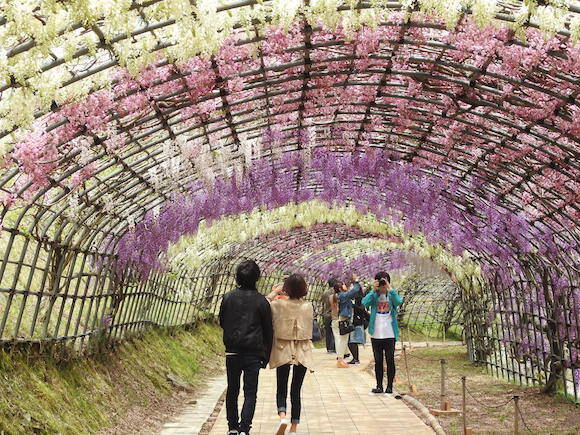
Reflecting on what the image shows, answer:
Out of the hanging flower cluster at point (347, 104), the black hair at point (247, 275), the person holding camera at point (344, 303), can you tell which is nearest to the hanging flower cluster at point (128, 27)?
the hanging flower cluster at point (347, 104)

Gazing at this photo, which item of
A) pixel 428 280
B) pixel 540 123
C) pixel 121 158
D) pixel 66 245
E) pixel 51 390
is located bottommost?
pixel 51 390

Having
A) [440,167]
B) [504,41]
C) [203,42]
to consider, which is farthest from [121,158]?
[440,167]

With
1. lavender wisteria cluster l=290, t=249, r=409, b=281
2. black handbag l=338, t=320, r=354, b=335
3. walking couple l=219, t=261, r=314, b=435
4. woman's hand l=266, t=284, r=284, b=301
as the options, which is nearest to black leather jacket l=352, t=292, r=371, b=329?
black handbag l=338, t=320, r=354, b=335

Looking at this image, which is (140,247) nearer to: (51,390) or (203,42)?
(51,390)

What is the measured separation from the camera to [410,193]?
11.2 meters

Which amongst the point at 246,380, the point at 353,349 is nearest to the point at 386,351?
the point at 246,380

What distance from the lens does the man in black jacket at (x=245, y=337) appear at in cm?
562

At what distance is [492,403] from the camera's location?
33.1ft

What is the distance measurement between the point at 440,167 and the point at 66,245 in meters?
4.93

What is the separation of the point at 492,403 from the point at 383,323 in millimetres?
2353

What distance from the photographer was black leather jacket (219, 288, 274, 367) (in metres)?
5.62

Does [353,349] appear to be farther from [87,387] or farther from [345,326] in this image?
[87,387]

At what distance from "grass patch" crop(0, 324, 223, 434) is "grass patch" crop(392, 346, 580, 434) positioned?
10.3 ft

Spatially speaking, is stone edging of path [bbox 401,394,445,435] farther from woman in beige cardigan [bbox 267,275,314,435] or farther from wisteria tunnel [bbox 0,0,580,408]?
wisteria tunnel [bbox 0,0,580,408]
